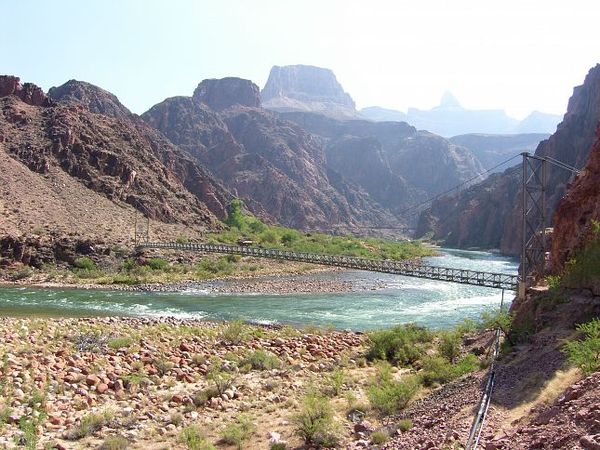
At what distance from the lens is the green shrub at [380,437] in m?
7.85

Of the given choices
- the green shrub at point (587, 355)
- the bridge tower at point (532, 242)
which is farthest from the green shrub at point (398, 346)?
the green shrub at point (587, 355)

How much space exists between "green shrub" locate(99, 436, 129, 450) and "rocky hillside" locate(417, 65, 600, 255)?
61736 millimetres

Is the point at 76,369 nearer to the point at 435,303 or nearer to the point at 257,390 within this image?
the point at 257,390

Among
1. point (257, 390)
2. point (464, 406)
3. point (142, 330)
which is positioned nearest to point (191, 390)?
point (257, 390)

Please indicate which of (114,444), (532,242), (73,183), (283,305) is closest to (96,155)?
(73,183)

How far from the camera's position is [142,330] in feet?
60.4

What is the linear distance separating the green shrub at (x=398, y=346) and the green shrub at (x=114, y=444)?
27.4 ft

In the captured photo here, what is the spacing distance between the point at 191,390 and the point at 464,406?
19.9 ft

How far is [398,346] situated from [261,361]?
435 cm

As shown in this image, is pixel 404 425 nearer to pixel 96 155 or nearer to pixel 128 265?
pixel 128 265

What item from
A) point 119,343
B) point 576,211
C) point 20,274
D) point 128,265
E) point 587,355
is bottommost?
point 20,274

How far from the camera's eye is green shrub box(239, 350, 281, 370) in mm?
14031

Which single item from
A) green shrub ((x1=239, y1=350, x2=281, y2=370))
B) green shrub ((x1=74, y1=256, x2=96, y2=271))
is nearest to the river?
green shrub ((x1=74, y1=256, x2=96, y2=271))

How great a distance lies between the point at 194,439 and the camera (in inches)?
332
